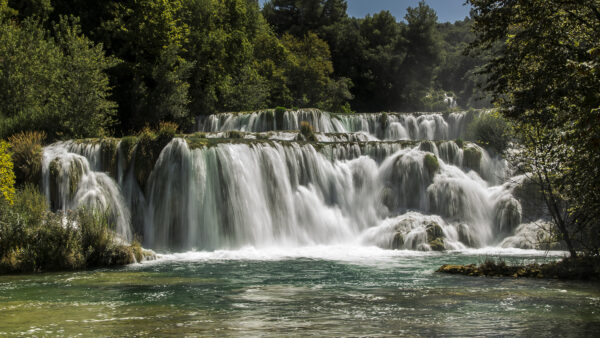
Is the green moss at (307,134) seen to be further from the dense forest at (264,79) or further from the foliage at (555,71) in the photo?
the foliage at (555,71)

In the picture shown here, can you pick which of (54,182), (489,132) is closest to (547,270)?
(54,182)

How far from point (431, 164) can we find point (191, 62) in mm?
21913

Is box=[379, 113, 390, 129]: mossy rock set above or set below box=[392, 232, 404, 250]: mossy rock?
above

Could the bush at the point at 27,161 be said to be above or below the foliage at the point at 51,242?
above

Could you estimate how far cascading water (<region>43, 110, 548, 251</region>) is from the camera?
22.1 meters

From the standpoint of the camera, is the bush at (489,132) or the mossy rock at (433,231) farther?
the bush at (489,132)

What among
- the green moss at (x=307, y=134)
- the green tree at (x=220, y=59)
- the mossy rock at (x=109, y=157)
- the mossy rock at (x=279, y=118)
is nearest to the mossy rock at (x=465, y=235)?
the green moss at (x=307, y=134)

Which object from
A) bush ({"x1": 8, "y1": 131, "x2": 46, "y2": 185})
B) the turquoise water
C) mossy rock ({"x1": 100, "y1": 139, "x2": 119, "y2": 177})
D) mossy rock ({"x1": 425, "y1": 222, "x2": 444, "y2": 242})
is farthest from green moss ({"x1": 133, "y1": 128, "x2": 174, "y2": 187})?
mossy rock ({"x1": 425, "y1": 222, "x2": 444, "y2": 242})

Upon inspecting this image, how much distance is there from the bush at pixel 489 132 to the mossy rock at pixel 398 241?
923cm

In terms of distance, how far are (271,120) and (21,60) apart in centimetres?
1615

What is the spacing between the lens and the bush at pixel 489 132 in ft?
96.2

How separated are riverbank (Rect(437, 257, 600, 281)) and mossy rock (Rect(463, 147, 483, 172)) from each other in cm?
1423

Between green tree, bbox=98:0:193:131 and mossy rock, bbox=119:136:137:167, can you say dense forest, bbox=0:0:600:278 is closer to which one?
green tree, bbox=98:0:193:131

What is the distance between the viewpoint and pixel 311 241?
24047 millimetres
